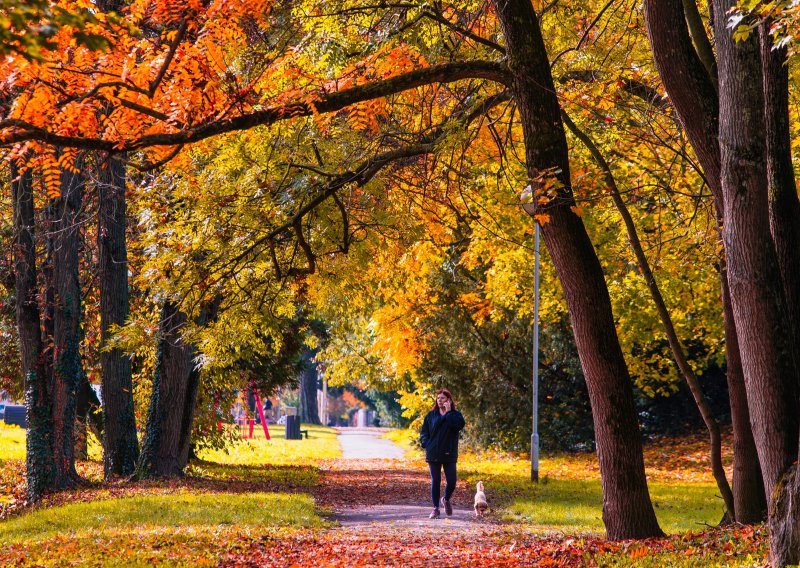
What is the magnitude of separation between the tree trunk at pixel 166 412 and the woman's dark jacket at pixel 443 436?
6774 millimetres

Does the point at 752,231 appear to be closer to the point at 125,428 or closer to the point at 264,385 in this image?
the point at 125,428

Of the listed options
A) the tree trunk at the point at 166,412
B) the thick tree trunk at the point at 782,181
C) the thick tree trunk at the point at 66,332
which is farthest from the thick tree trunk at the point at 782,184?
the tree trunk at the point at 166,412

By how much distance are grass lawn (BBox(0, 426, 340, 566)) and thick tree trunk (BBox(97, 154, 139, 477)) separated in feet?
3.43

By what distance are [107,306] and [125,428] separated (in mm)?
2454

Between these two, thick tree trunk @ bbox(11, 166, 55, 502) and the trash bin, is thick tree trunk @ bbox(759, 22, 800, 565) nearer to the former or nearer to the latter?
thick tree trunk @ bbox(11, 166, 55, 502)

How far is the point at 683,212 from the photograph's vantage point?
1662 cm

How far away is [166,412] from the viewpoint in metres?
20.0

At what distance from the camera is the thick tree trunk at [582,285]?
9508 millimetres

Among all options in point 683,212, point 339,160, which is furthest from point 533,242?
point 339,160

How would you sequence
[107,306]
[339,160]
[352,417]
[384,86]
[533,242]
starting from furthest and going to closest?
[352,417] < [533,242] < [107,306] < [339,160] < [384,86]

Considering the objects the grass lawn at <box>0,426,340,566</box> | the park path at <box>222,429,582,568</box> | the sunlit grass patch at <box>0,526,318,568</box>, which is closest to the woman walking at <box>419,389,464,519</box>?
the park path at <box>222,429,582,568</box>

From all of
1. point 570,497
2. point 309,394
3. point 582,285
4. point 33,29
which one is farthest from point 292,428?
point 33,29

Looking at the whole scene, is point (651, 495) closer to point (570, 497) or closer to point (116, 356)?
point (570, 497)

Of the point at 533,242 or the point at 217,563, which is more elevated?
the point at 533,242
